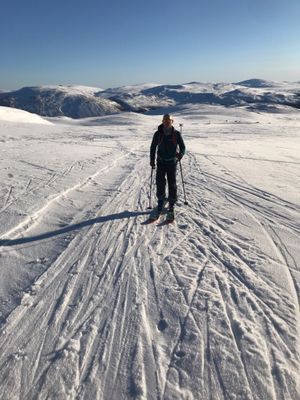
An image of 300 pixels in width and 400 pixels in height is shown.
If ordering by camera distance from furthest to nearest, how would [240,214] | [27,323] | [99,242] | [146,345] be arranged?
[240,214]
[99,242]
[27,323]
[146,345]

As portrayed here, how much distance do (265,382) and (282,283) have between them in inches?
75.3

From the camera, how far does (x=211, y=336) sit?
4.19m

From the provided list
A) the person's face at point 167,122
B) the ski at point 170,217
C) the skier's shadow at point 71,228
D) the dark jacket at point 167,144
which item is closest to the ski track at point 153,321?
the skier's shadow at point 71,228

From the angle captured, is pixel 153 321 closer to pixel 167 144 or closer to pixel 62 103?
pixel 167 144

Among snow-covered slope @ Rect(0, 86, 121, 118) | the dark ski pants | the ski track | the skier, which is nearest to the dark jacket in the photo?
the skier

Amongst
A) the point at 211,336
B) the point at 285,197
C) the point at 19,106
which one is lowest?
the point at 19,106

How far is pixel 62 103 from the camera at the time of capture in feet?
474

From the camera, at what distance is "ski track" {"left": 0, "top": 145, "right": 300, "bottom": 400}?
3.60 m

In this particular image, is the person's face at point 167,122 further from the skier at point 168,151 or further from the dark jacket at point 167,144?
the dark jacket at point 167,144

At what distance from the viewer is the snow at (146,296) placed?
12.0 ft

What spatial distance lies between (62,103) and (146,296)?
149 meters

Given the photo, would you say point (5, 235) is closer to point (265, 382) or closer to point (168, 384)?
point (168, 384)

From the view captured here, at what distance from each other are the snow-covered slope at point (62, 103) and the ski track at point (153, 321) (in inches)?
4912

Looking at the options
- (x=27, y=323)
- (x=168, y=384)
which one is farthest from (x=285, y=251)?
(x=27, y=323)
